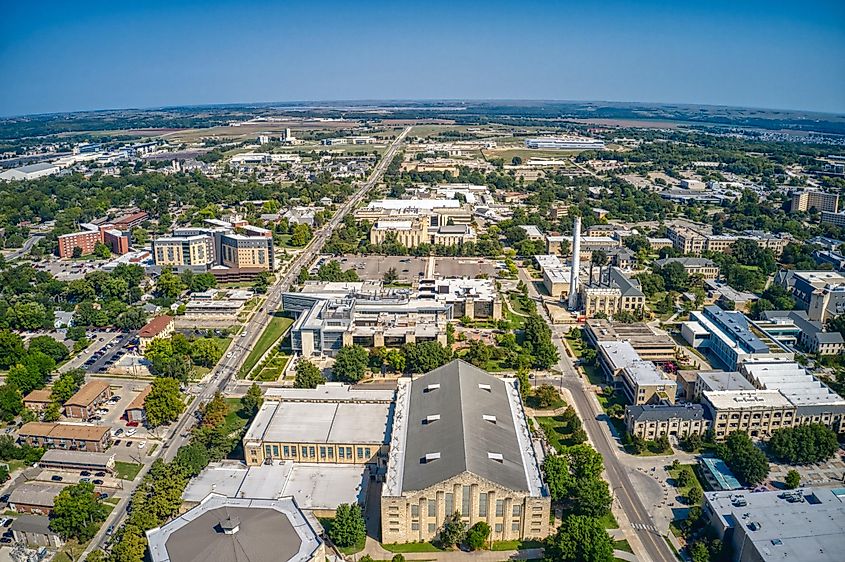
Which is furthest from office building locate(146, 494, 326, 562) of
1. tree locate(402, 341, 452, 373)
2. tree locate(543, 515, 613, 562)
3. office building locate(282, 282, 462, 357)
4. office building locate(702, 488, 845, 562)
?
office building locate(282, 282, 462, 357)

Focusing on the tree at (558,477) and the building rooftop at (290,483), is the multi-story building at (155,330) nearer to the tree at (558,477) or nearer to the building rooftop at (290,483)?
the building rooftop at (290,483)

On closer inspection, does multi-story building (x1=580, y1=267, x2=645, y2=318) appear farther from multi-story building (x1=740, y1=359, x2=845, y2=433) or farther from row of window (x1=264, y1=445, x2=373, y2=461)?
row of window (x1=264, y1=445, x2=373, y2=461)

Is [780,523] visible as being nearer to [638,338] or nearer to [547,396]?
[547,396]

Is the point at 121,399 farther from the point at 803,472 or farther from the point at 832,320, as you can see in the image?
the point at 832,320

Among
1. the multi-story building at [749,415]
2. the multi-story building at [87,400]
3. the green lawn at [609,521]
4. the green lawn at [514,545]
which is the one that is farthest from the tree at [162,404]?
the multi-story building at [749,415]

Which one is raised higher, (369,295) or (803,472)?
(369,295)

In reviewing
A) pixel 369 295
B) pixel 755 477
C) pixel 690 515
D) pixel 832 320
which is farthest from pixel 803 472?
pixel 369 295
